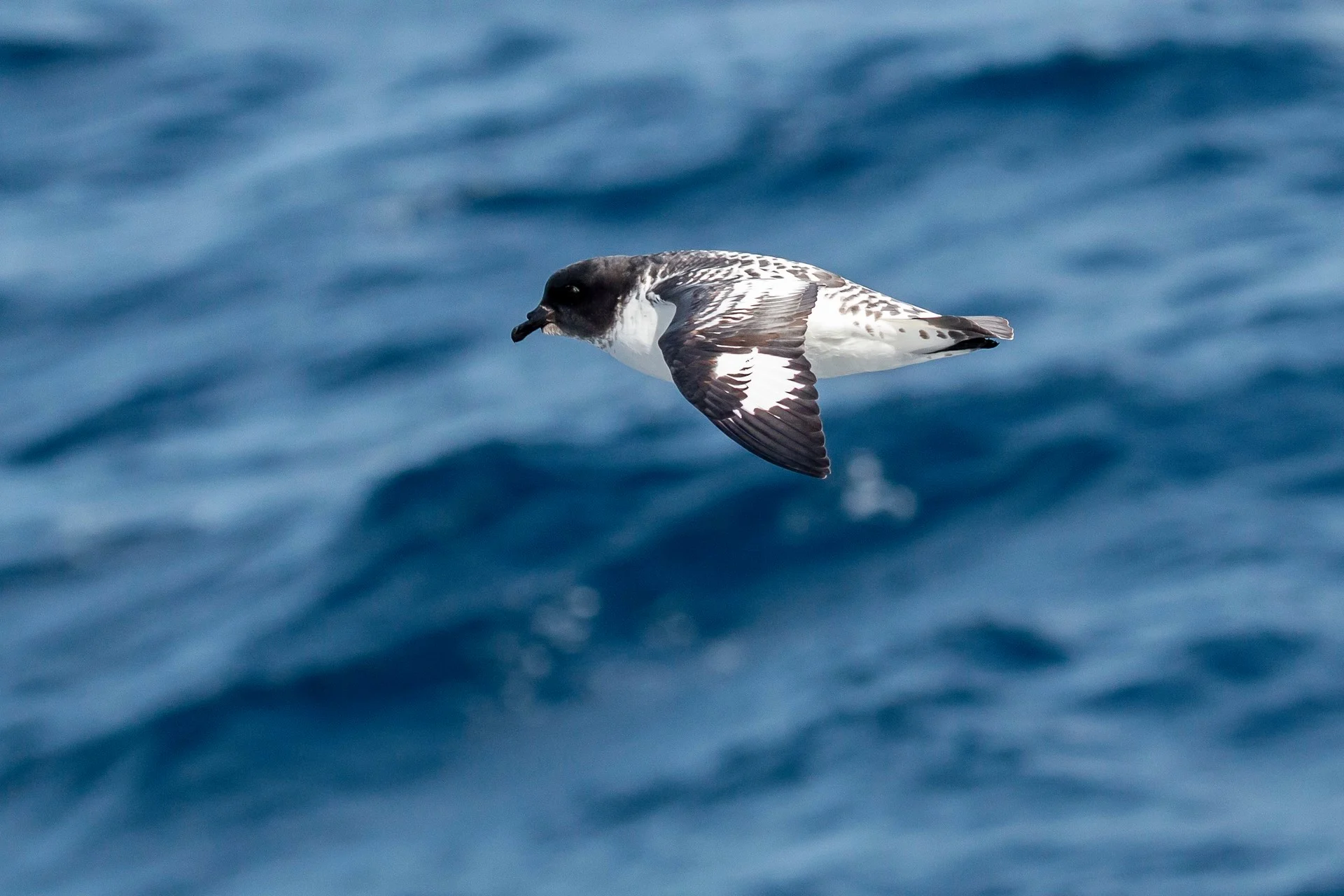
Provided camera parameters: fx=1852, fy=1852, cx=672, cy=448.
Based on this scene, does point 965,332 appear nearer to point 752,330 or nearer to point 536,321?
point 752,330

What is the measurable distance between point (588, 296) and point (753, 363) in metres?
2.11

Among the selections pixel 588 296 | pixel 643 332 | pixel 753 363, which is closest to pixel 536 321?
pixel 588 296

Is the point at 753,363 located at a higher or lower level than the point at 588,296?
lower

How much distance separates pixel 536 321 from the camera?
36.0ft

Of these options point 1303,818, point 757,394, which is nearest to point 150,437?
point 1303,818

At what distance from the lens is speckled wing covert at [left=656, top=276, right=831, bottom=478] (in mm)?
8617

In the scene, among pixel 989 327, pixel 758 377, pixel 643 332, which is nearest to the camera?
pixel 758 377

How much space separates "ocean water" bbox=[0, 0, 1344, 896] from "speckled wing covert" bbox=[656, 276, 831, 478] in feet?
60.1

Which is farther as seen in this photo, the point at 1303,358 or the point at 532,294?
the point at 532,294

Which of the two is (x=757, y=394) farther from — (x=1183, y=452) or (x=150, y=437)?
(x=150, y=437)

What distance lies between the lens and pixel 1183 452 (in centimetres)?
2920

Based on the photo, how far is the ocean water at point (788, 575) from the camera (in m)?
28.6

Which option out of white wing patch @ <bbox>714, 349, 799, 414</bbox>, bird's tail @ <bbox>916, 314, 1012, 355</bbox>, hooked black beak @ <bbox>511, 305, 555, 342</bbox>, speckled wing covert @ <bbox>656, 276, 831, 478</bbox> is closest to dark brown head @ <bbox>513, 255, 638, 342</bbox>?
hooked black beak @ <bbox>511, 305, 555, 342</bbox>

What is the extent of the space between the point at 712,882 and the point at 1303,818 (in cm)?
896
